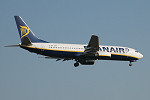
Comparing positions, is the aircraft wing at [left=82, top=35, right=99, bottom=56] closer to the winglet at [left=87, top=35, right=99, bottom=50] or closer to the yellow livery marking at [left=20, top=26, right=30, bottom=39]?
the winglet at [left=87, top=35, right=99, bottom=50]

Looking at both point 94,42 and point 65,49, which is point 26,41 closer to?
point 65,49

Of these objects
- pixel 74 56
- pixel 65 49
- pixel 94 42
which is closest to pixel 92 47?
pixel 94 42

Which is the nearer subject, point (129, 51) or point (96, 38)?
point (96, 38)

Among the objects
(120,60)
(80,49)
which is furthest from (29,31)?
(120,60)

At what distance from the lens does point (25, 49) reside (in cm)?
6012

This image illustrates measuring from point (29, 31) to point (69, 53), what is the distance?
31.0 feet

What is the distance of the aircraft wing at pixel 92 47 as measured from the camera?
192 ft

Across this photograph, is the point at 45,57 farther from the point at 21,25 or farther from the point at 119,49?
the point at 119,49

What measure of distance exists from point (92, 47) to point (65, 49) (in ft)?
17.6

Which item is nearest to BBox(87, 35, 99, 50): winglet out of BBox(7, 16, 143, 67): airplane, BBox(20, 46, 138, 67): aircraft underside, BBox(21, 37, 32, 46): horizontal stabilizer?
BBox(7, 16, 143, 67): airplane

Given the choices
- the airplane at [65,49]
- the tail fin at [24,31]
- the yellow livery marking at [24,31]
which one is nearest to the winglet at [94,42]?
the airplane at [65,49]

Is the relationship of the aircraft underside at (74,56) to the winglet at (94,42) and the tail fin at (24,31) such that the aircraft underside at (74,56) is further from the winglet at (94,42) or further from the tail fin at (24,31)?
the winglet at (94,42)

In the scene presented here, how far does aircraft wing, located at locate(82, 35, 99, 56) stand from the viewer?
58.4 m

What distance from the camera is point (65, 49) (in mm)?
62031
